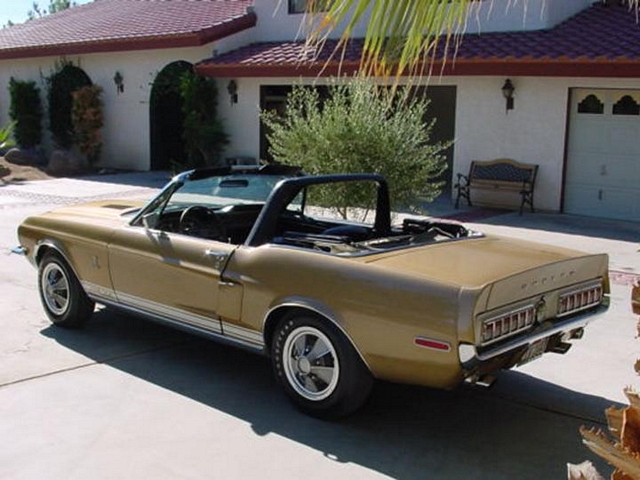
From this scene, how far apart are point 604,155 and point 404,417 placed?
9938mm

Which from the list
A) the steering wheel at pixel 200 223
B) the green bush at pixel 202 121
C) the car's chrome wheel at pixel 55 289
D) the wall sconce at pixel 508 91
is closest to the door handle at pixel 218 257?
the steering wheel at pixel 200 223

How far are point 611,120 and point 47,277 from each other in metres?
10.2

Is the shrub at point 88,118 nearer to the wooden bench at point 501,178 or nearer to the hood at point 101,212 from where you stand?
the wooden bench at point 501,178

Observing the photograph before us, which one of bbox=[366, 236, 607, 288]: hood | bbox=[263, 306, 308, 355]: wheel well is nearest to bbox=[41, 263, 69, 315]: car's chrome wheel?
bbox=[263, 306, 308, 355]: wheel well

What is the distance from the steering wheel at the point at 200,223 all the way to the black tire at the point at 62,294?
117 cm

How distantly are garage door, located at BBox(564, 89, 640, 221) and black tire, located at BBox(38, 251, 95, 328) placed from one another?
9904mm

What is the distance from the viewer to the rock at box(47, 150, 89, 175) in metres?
20.4

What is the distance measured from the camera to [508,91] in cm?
1404

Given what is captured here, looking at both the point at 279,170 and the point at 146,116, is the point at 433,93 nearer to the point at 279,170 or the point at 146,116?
the point at 146,116

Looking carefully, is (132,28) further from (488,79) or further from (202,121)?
(488,79)

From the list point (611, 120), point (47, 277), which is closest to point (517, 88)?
point (611, 120)

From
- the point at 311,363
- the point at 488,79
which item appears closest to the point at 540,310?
the point at 311,363

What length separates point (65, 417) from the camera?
4.58 meters

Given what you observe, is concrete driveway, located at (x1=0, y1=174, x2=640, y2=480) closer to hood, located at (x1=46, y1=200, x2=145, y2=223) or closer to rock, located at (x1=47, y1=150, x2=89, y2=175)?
hood, located at (x1=46, y1=200, x2=145, y2=223)
